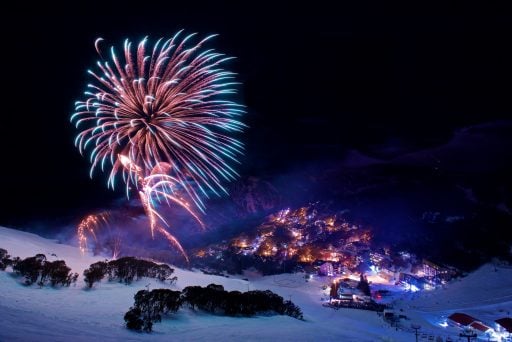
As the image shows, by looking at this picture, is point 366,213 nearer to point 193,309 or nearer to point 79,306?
point 193,309

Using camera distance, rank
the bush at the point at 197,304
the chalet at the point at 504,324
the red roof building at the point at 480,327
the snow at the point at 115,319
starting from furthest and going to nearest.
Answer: the red roof building at the point at 480,327 < the chalet at the point at 504,324 < the bush at the point at 197,304 < the snow at the point at 115,319

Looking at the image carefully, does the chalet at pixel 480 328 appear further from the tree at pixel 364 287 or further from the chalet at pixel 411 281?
the chalet at pixel 411 281

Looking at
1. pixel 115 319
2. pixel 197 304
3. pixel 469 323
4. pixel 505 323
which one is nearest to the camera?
pixel 115 319

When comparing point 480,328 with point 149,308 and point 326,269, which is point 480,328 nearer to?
point 326,269

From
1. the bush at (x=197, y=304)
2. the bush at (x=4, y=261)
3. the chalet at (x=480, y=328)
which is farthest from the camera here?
the chalet at (x=480, y=328)

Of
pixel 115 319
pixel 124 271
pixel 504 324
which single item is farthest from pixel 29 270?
pixel 504 324

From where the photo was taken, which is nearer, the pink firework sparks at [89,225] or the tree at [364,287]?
the tree at [364,287]

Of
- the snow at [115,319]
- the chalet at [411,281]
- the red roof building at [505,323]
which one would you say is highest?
the chalet at [411,281]

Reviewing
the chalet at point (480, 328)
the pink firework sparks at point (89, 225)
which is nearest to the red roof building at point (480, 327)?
the chalet at point (480, 328)

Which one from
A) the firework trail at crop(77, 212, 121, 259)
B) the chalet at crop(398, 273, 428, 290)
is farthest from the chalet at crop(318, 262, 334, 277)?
the firework trail at crop(77, 212, 121, 259)

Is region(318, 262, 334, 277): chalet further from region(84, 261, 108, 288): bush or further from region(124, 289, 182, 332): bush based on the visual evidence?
region(124, 289, 182, 332): bush
